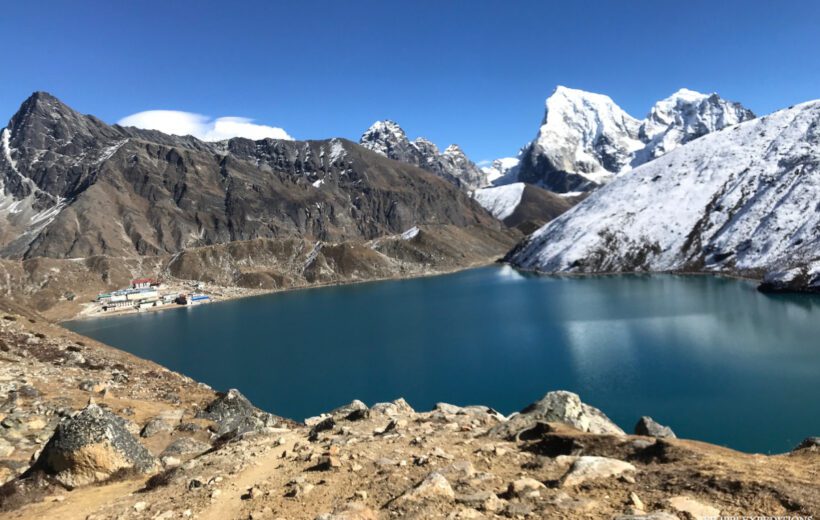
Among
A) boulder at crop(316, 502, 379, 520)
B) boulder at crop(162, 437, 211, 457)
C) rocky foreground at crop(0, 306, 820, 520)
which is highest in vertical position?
boulder at crop(316, 502, 379, 520)

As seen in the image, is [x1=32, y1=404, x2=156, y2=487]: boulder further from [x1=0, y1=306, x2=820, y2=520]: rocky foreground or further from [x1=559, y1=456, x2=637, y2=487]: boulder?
[x1=559, y1=456, x2=637, y2=487]: boulder

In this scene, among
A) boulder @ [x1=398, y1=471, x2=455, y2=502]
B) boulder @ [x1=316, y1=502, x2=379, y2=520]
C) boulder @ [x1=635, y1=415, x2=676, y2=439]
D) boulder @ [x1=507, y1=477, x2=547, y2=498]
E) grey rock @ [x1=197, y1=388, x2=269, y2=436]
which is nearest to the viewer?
boulder @ [x1=316, y1=502, x2=379, y2=520]

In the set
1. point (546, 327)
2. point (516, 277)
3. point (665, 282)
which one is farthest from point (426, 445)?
point (516, 277)

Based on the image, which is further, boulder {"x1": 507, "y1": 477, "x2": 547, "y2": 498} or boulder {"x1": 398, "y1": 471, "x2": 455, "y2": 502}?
boulder {"x1": 398, "y1": 471, "x2": 455, "y2": 502}

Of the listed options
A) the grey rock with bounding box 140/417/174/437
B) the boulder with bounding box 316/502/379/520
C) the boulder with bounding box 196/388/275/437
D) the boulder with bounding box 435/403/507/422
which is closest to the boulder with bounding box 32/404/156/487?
the grey rock with bounding box 140/417/174/437

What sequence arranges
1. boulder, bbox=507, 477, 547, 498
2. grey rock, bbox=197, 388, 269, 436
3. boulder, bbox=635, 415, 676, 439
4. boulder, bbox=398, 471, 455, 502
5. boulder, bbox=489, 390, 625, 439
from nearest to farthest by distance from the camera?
boulder, bbox=507, 477, 547, 498 < boulder, bbox=398, 471, 455, 502 < boulder, bbox=489, 390, 625, 439 < grey rock, bbox=197, 388, 269, 436 < boulder, bbox=635, 415, 676, 439

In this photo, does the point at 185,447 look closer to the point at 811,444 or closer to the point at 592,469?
the point at 592,469

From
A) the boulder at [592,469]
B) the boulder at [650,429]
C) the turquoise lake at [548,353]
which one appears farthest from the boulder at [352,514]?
the turquoise lake at [548,353]
